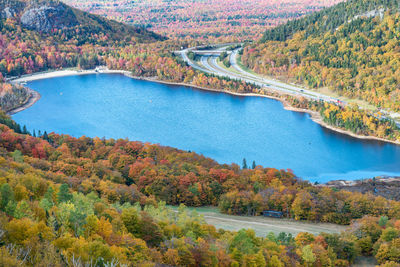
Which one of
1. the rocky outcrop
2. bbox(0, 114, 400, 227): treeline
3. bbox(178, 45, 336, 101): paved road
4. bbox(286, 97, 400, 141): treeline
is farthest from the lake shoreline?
the rocky outcrop

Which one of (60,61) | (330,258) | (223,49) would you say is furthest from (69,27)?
(330,258)

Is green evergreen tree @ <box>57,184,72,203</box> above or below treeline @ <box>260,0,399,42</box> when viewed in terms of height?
below

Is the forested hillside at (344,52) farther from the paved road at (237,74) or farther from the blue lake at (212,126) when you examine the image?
the blue lake at (212,126)

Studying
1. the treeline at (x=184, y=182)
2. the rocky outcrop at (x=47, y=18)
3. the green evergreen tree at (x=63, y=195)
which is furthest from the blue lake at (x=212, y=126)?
→ the rocky outcrop at (x=47, y=18)

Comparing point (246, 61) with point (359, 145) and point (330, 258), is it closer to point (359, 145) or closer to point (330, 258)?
point (359, 145)

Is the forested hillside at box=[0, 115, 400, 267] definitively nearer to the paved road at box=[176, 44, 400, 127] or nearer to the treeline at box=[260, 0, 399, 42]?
the paved road at box=[176, 44, 400, 127]

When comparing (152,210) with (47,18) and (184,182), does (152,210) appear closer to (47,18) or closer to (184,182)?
(184,182)
